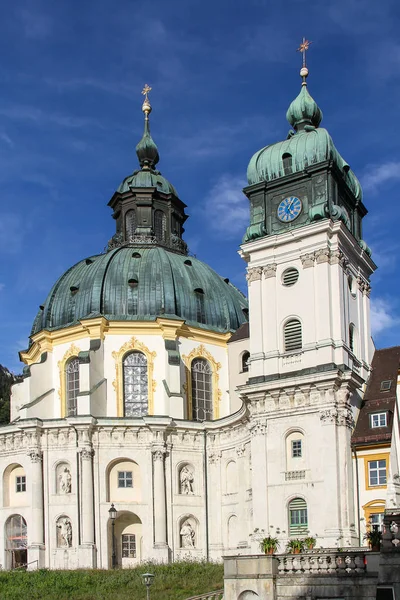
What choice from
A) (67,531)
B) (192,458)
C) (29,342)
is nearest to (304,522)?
(192,458)

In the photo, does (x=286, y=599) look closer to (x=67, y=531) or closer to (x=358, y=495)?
(x=358, y=495)

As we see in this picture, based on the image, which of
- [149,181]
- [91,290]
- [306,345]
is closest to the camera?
[306,345]

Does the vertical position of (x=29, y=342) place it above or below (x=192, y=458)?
above

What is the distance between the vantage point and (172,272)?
59.6 meters

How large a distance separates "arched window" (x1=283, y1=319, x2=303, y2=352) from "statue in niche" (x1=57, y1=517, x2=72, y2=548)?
16.4 m

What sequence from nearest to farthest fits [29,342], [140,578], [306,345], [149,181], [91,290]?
[140,578] < [306,345] < [91,290] < [29,342] < [149,181]

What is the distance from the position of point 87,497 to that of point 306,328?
52.5ft

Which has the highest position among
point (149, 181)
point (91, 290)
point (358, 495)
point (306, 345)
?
point (149, 181)

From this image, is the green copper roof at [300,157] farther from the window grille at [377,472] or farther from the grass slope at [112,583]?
the grass slope at [112,583]

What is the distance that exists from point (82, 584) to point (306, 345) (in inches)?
617

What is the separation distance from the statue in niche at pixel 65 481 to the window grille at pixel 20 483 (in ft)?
9.05

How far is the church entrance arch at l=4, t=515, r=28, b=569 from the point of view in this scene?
54188 mm

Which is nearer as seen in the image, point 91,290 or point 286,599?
point 286,599

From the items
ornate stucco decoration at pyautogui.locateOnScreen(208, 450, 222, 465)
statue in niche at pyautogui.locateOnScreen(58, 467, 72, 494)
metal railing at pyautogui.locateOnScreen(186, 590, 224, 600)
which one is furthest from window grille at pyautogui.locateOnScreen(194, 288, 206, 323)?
metal railing at pyautogui.locateOnScreen(186, 590, 224, 600)
